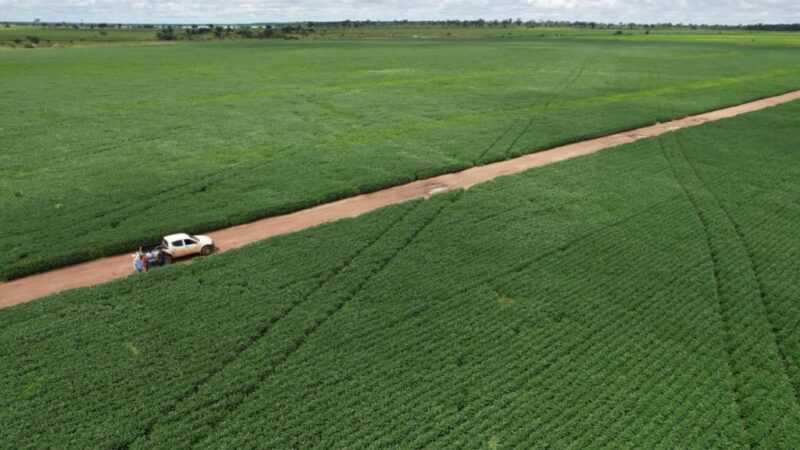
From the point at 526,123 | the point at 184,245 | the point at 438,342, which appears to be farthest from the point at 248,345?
the point at 526,123

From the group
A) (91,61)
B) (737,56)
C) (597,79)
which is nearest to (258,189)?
(597,79)

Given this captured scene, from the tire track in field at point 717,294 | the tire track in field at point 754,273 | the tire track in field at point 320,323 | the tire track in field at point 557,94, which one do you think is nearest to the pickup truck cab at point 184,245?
the tire track in field at point 320,323

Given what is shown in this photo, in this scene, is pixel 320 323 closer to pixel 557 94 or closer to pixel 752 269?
pixel 752 269

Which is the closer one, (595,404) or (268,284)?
(595,404)

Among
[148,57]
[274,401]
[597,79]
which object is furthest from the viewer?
[148,57]

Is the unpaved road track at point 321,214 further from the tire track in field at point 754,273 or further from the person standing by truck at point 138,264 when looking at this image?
the tire track in field at point 754,273

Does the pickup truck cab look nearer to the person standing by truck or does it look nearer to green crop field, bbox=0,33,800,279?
the person standing by truck

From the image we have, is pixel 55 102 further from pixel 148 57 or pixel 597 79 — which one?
pixel 597 79
